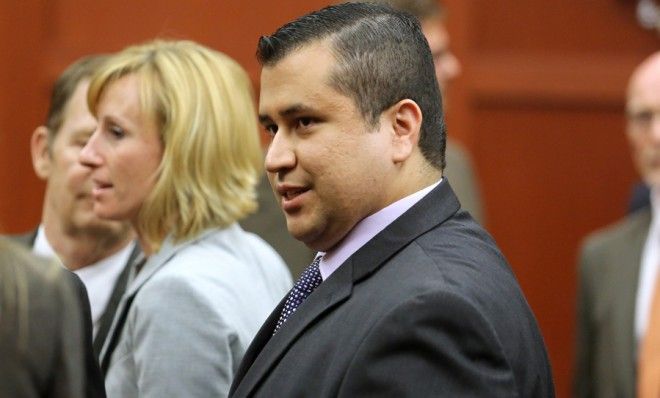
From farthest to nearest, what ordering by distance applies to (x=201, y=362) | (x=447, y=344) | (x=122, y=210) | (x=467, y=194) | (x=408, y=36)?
(x=467, y=194) → (x=122, y=210) → (x=201, y=362) → (x=408, y=36) → (x=447, y=344)

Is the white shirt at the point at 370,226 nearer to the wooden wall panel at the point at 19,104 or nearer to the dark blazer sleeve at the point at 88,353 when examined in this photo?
the dark blazer sleeve at the point at 88,353

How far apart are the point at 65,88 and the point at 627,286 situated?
2202mm

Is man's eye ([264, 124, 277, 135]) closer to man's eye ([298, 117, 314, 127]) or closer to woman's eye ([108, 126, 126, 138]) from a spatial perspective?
man's eye ([298, 117, 314, 127])

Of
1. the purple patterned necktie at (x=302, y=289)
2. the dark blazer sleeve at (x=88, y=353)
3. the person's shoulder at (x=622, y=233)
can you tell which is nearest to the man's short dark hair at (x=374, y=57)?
the purple patterned necktie at (x=302, y=289)

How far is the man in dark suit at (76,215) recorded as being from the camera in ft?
13.8

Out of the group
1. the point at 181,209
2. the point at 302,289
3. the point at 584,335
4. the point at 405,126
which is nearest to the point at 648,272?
the point at 584,335

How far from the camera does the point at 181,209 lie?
3631 millimetres

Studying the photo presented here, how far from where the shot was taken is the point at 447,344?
101 inches

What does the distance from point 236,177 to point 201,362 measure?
1.91ft

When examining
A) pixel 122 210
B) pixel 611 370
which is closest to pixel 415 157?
pixel 122 210

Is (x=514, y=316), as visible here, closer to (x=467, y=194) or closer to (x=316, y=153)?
(x=316, y=153)

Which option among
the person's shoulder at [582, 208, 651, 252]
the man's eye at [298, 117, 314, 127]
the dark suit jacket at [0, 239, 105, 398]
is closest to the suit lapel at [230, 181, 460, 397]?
the man's eye at [298, 117, 314, 127]

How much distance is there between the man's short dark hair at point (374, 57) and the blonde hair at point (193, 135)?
0.74 meters

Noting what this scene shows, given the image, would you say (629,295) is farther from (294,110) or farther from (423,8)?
(294,110)
